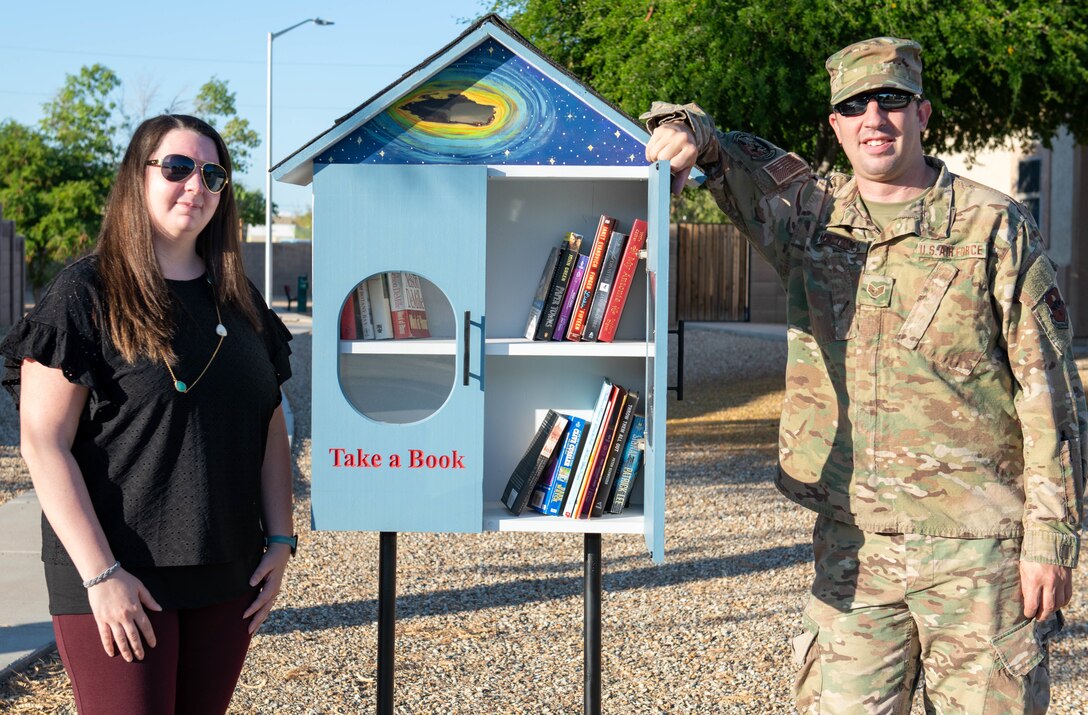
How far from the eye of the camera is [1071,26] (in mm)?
11117

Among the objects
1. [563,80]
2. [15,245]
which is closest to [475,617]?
[563,80]

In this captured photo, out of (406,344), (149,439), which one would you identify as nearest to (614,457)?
(406,344)

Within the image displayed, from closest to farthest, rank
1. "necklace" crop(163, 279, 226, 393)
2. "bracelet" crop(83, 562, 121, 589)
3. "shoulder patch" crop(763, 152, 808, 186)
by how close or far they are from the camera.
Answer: "bracelet" crop(83, 562, 121, 589)
"necklace" crop(163, 279, 226, 393)
"shoulder patch" crop(763, 152, 808, 186)

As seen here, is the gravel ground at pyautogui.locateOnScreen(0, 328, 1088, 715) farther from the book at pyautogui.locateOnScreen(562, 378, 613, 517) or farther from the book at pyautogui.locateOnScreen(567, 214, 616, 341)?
the book at pyautogui.locateOnScreen(567, 214, 616, 341)

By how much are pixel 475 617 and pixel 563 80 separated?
3.09m

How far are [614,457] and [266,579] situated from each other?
3.53 feet

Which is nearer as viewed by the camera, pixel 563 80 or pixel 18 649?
pixel 563 80

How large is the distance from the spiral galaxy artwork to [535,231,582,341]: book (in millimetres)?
288

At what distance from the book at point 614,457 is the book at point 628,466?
0.01 meters

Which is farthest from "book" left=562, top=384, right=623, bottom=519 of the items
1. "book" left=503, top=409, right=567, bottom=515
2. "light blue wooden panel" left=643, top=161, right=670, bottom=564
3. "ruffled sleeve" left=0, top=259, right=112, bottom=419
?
"ruffled sleeve" left=0, top=259, right=112, bottom=419

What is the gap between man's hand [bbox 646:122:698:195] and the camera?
2766 mm

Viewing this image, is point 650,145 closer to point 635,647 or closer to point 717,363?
point 635,647

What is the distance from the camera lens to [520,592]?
600cm

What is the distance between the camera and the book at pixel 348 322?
10.7 feet
